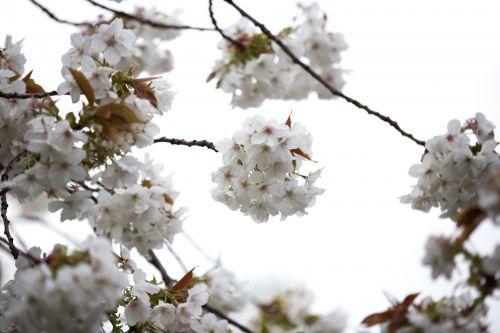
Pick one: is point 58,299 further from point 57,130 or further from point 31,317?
point 57,130

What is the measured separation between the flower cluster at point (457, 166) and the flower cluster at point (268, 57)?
1.36 metres

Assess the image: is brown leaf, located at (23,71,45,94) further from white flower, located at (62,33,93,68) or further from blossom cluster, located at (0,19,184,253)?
white flower, located at (62,33,93,68)

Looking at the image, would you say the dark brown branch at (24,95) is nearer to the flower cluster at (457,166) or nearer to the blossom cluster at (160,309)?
the blossom cluster at (160,309)

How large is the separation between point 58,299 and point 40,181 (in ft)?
1.80

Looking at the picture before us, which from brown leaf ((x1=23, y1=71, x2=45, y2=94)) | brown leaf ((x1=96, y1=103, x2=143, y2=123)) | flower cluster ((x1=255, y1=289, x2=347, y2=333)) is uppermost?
flower cluster ((x1=255, y1=289, x2=347, y2=333))

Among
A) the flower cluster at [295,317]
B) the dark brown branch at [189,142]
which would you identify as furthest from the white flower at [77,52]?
the flower cluster at [295,317]

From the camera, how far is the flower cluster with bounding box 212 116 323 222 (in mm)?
1824

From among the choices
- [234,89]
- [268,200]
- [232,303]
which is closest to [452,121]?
[268,200]

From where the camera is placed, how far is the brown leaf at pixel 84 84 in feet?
5.22

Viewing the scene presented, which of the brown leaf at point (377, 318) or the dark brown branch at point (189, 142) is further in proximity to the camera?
the dark brown branch at point (189, 142)

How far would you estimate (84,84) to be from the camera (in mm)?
1603

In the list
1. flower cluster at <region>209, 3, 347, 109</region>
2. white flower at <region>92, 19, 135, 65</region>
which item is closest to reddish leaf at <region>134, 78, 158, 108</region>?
white flower at <region>92, 19, 135, 65</region>

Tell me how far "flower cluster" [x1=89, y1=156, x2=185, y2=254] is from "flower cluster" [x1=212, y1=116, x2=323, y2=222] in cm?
25

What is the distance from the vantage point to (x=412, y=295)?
1.42m
